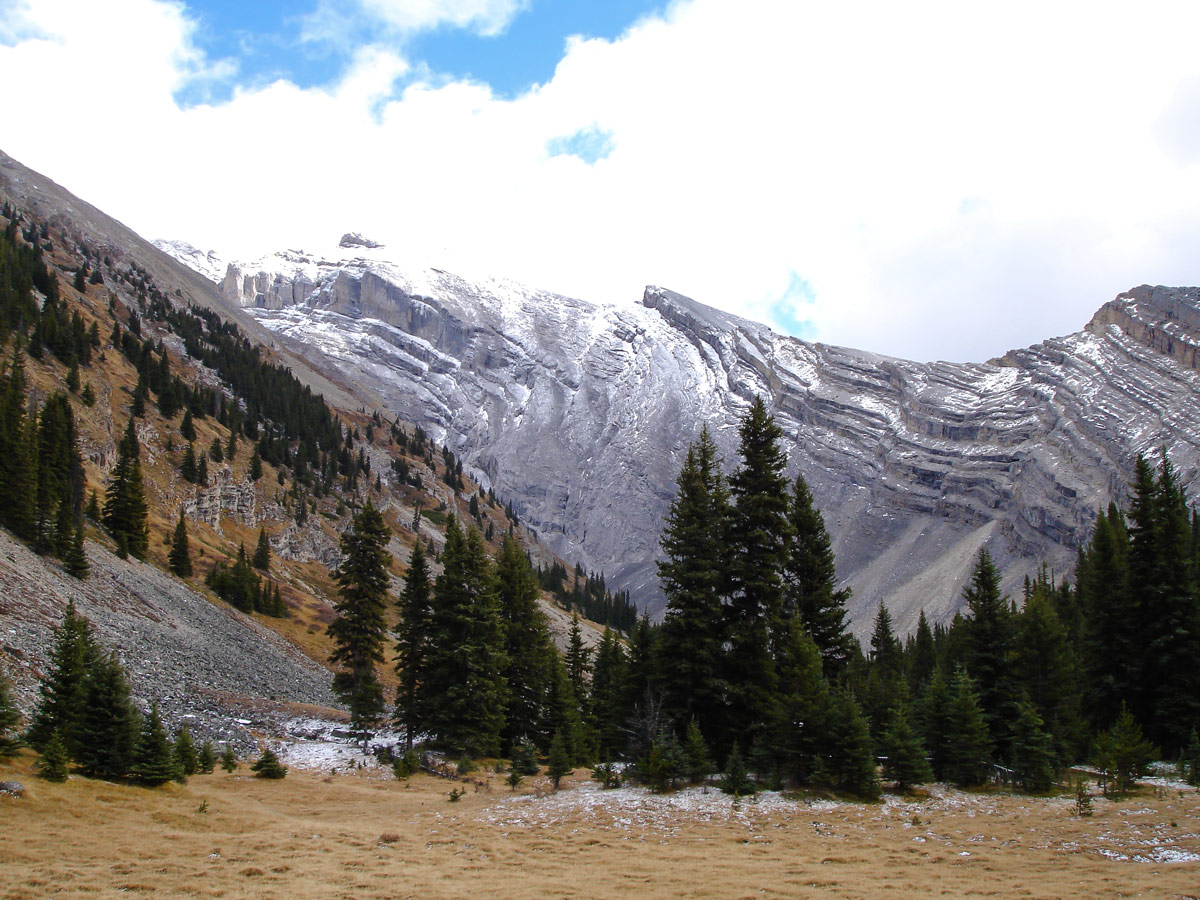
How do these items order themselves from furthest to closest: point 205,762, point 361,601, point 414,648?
point 361,601
point 414,648
point 205,762

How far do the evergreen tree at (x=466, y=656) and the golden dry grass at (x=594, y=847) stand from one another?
1223 cm

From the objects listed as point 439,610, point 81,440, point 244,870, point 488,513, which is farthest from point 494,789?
point 488,513

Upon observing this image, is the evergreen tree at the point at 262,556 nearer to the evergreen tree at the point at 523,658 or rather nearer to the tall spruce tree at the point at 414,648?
the tall spruce tree at the point at 414,648

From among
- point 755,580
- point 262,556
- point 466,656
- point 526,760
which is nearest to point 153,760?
point 526,760

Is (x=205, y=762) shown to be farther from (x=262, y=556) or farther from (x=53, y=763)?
(x=262, y=556)

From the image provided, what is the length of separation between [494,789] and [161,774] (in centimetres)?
1106

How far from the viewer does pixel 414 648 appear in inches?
1561

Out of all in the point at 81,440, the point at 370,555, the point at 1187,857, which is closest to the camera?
the point at 1187,857

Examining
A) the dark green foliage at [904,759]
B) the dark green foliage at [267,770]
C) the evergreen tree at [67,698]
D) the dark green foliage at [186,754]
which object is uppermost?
the evergreen tree at [67,698]

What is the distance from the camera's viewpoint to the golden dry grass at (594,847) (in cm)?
1385

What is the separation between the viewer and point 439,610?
37156 millimetres

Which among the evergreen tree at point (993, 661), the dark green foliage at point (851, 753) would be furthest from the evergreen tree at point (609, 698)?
the evergreen tree at point (993, 661)

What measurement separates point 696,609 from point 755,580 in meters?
2.36

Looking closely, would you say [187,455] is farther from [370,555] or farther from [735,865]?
[735,865]
